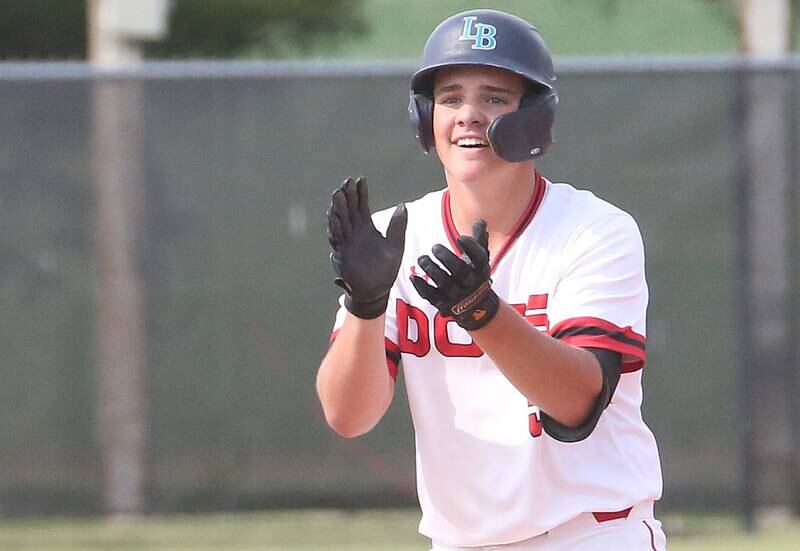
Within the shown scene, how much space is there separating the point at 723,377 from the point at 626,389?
4.01 meters

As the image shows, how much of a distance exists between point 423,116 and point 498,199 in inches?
10.1

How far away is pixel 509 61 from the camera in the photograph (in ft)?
10.3

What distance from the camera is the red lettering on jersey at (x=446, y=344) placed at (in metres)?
3.22

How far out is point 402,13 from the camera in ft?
37.8

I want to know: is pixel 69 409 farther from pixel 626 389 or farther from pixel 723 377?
pixel 626 389

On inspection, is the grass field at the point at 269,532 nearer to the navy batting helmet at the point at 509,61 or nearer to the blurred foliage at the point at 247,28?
the navy batting helmet at the point at 509,61

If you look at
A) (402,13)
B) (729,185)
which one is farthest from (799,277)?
(402,13)

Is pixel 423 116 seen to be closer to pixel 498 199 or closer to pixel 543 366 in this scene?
pixel 498 199

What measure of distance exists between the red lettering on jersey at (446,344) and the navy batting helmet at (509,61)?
380 millimetres

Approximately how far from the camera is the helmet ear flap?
11.0 ft

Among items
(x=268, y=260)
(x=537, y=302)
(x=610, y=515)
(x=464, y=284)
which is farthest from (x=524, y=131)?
(x=268, y=260)

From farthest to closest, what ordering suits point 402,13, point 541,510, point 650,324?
point 402,13, point 650,324, point 541,510

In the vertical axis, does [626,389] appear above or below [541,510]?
above

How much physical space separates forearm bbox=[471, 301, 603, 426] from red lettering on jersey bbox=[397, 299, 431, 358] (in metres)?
0.40
